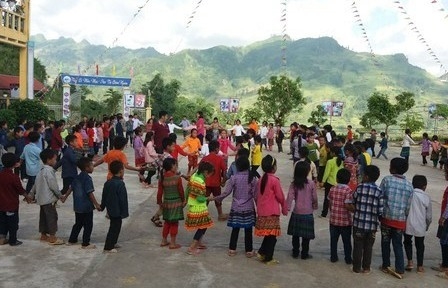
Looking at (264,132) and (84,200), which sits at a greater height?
(264,132)

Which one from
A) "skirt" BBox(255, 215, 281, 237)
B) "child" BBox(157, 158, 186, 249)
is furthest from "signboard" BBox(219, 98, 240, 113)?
"skirt" BBox(255, 215, 281, 237)

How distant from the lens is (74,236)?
6688 millimetres

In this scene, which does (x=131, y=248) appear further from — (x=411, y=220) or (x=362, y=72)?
(x=362, y=72)

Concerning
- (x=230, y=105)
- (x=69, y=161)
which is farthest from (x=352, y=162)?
(x=230, y=105)

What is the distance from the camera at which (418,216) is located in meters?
5.89

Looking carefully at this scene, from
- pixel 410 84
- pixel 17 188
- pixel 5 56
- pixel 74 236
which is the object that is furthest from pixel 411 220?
pixel 410 84

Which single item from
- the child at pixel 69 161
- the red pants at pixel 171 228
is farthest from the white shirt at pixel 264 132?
the red pants at pixel 171 228

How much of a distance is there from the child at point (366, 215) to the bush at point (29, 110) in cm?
1796

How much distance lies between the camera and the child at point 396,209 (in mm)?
5805

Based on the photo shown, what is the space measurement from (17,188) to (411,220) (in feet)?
17.5

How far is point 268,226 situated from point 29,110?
17586mm

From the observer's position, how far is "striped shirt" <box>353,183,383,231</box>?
5707mm

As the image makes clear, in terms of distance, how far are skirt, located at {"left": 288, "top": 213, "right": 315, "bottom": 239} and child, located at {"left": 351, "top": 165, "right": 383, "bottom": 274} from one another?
593 millimetres

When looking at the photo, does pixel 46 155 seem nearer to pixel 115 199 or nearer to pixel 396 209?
pixel 115 199
